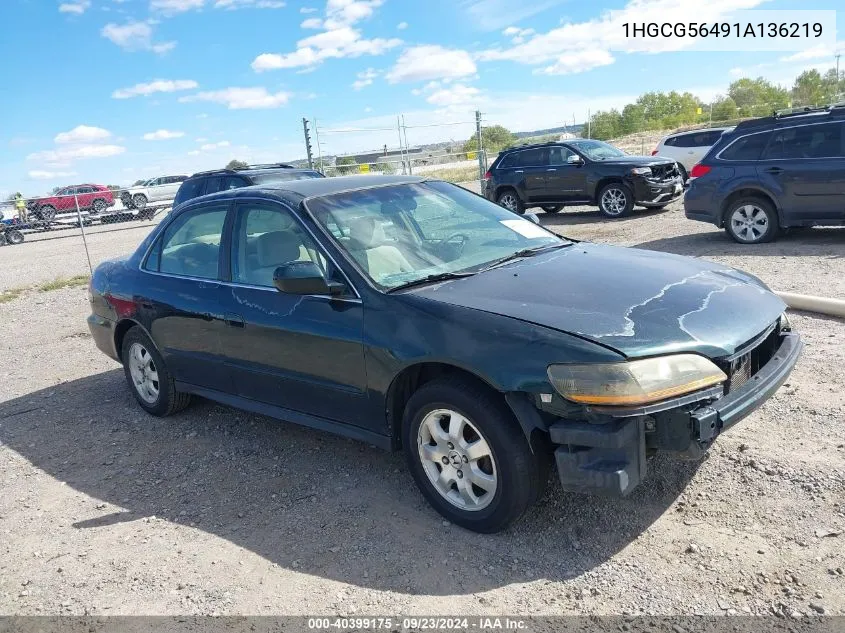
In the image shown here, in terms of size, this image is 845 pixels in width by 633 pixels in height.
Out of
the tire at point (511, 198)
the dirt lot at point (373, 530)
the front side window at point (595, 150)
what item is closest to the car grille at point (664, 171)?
the front side window at point (595, 150)

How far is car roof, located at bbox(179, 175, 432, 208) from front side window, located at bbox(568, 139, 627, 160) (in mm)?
11034

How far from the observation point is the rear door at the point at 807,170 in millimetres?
9023

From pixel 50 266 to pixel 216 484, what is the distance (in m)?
14.6

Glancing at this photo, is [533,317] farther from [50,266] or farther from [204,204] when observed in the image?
[50,266]

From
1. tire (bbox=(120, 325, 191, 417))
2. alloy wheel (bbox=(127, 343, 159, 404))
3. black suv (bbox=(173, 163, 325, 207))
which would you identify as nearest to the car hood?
tire (bbox=(120, 325, 191, 417))

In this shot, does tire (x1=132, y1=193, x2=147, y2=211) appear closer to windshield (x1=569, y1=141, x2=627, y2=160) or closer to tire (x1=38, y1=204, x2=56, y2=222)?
tire (x1=38, y1=204, x2=56, y2=222)

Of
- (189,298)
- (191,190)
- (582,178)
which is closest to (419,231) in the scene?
(189,298)

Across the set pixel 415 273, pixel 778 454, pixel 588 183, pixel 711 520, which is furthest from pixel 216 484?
pixel 588 183

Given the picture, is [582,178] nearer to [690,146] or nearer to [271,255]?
[690,146]

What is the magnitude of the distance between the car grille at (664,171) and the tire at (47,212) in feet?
77.8

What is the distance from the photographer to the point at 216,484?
13.9 ft

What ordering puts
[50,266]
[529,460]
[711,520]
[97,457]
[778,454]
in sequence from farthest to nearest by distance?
1. [50,266]
2. [97,457]
3. [778,454]
4. [711,520]
5. [529,460]

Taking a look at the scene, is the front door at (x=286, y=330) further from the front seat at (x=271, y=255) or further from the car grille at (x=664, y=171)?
the car grille at (x=664, y=171)

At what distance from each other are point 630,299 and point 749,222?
767 centimetres
